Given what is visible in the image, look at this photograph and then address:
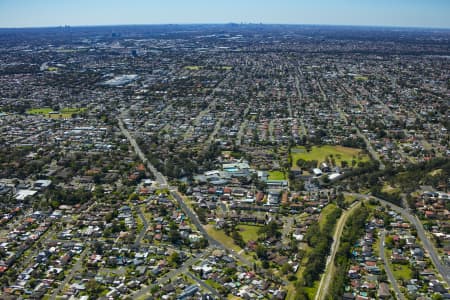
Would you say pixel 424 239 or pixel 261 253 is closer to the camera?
pixel 261 253

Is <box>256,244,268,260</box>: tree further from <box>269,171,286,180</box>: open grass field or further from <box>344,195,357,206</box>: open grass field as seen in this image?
<box>269,171,286,180</box>: open grass field

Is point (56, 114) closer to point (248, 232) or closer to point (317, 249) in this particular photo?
point (248, 232)

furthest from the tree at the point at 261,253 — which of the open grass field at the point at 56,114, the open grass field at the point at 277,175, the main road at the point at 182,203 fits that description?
the open grass field at the point at 56,114

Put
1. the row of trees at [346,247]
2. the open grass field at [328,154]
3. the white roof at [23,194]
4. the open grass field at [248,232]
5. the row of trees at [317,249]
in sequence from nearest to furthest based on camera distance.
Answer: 1. the row of trees at [346,247]
2. the row of trees at [317,249]
3. the open grass field at [248,232]
4. the white roof at [23,194]
5. the open grass field at [328,154]

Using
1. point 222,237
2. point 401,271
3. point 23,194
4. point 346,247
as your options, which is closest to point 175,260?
point 222,237

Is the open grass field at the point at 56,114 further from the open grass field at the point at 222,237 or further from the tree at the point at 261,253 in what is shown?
the tree at the point at 261,253
